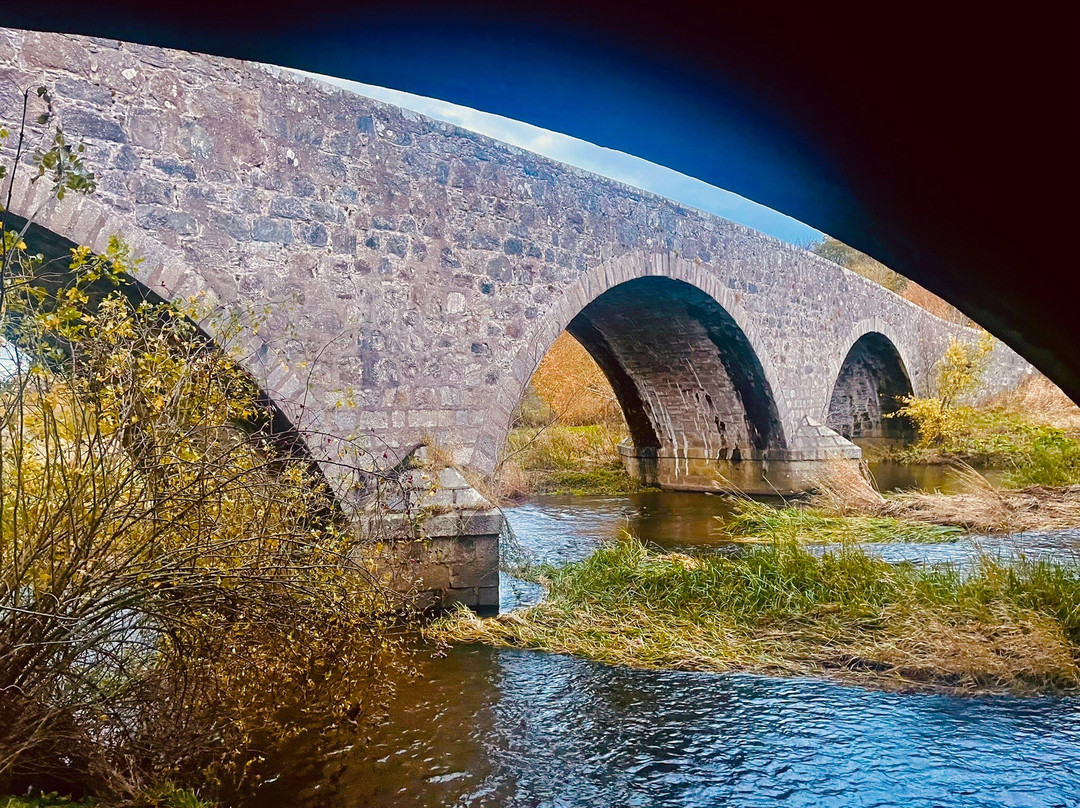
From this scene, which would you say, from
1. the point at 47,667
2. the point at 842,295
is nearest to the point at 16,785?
the point at 47,667

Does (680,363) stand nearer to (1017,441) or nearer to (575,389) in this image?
(575,389)

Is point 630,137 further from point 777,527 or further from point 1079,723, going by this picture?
point 777,527

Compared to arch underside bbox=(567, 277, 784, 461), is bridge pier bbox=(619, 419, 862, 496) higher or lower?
lower

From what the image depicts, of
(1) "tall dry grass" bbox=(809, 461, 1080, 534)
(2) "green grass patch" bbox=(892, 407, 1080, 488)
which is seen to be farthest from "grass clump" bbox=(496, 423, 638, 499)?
(2) "green grass patch" bbox=(892, 407, 1080, 488)

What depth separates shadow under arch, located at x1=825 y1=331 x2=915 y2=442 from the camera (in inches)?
717

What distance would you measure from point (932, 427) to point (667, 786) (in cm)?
1511

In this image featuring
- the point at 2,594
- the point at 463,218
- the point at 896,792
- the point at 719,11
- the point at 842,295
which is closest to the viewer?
the point at 719,11

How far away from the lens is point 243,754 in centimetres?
353

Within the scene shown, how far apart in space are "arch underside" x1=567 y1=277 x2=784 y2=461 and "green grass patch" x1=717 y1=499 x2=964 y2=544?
2780 mm

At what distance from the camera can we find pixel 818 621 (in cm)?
511

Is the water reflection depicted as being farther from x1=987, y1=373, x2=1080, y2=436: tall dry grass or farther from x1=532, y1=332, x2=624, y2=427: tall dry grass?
x1=532, y1=332, x2=624, y2=427: tall dry grass

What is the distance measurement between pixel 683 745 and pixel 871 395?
58.0 ft

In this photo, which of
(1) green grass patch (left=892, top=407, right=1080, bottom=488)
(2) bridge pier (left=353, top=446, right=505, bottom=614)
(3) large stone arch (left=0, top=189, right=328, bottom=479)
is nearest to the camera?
(3) large stone arch (left=0, top=189, right=328, bottom=479)

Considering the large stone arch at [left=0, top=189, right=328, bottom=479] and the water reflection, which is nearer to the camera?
the water reflection
